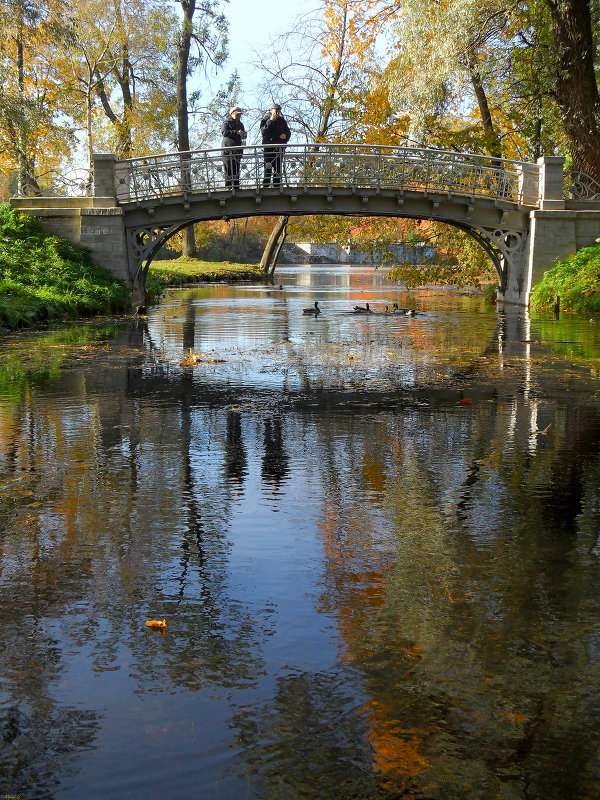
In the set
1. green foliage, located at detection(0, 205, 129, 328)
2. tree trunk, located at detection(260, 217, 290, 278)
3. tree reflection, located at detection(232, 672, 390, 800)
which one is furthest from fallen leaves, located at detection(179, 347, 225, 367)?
tree trunk, located at detection(260, 217, 290, 278)

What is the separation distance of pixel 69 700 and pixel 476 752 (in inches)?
59.2

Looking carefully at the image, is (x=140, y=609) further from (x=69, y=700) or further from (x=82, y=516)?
(x=82, y=516)

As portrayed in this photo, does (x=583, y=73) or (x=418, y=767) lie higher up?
(x=583, y=73)

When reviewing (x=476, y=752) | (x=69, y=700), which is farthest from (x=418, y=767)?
(x=69, y=700)

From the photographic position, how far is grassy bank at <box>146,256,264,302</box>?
137 feet

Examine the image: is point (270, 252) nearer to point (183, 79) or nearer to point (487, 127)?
point (183, 79)

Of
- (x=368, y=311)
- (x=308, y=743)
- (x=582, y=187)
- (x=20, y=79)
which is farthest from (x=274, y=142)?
(x=308, y=743)

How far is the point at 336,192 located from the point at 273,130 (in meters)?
2.72

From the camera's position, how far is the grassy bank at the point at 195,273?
4181cm

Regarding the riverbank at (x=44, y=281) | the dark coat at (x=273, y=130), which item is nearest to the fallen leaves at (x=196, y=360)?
the riverbank at (x=44, y=281)

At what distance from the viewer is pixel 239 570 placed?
4.94 m

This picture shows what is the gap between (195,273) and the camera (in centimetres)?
4588

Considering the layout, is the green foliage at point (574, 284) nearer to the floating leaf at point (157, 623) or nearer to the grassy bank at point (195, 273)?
the grassy bank at point (195, 273)

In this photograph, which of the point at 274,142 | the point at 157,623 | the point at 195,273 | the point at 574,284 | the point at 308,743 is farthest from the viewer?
the point at 195,273
